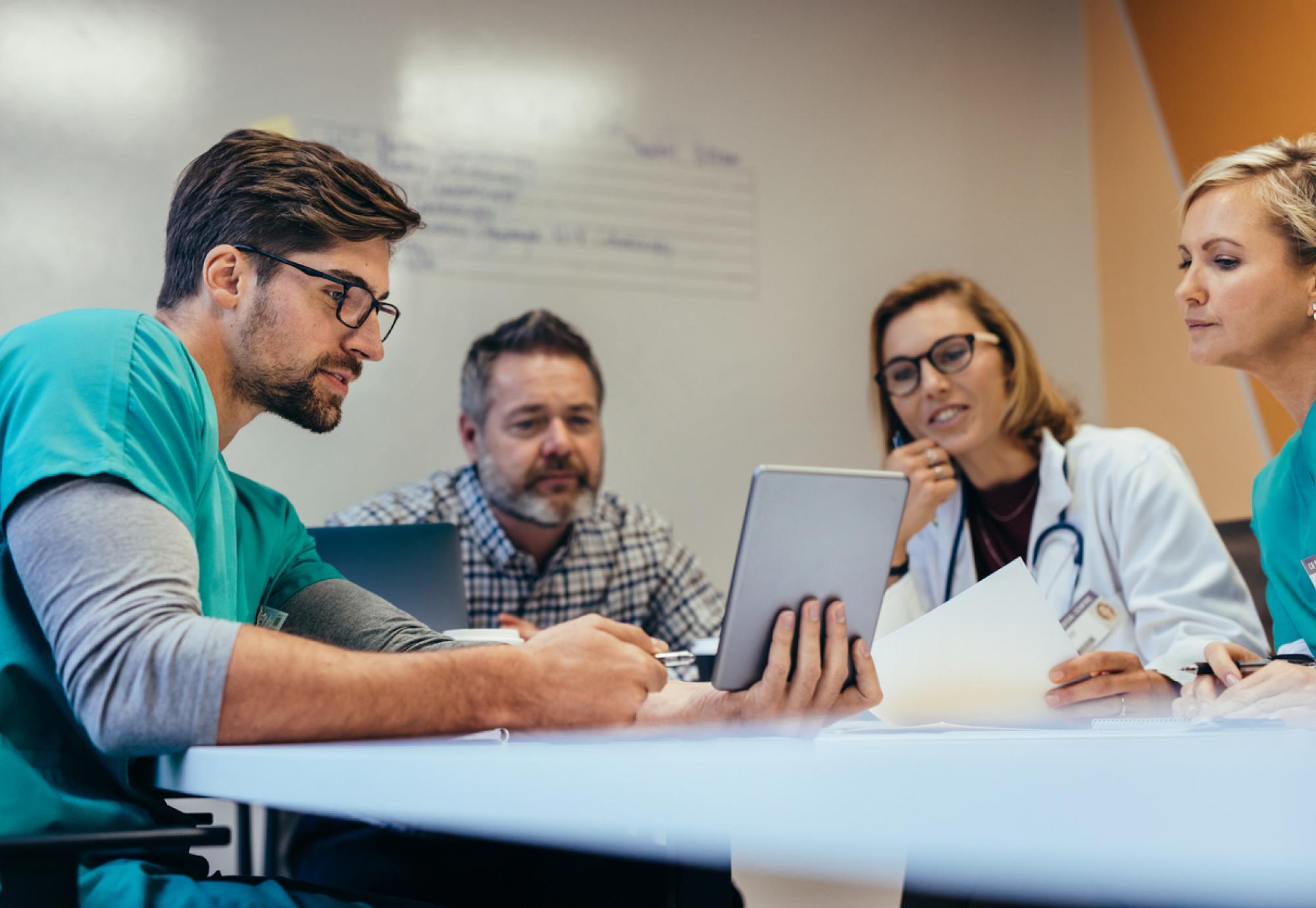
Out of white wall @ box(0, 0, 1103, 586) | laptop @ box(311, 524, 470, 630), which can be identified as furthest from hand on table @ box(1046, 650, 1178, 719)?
white wall @ box(0, 0, 1103, 586)

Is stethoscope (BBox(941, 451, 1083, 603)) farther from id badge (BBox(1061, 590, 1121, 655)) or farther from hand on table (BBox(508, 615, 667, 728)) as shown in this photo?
hand on table (BBox(508, 615, 667, 728))

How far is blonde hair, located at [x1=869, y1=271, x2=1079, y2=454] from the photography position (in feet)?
7.47

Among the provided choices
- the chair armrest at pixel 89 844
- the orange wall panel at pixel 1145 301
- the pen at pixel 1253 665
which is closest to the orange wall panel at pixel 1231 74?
the orange wall panel at pixel 1145 301

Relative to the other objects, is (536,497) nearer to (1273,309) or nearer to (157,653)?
(1273,309)

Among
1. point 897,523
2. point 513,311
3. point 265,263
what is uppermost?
point 513,311

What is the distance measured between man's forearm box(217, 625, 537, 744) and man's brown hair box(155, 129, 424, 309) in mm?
558

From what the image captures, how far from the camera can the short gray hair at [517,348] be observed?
2.67 meters

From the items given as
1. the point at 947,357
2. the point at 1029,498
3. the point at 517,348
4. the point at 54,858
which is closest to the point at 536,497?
the point at 517,348

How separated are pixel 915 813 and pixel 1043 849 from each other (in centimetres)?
5

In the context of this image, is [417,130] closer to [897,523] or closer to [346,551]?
[346,551]

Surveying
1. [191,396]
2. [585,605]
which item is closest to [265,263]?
[191,396]

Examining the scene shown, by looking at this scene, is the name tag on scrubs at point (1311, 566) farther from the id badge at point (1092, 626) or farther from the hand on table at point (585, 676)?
the hand on table at point (585, 676)

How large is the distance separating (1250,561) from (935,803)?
189 cm

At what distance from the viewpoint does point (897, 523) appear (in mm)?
918
